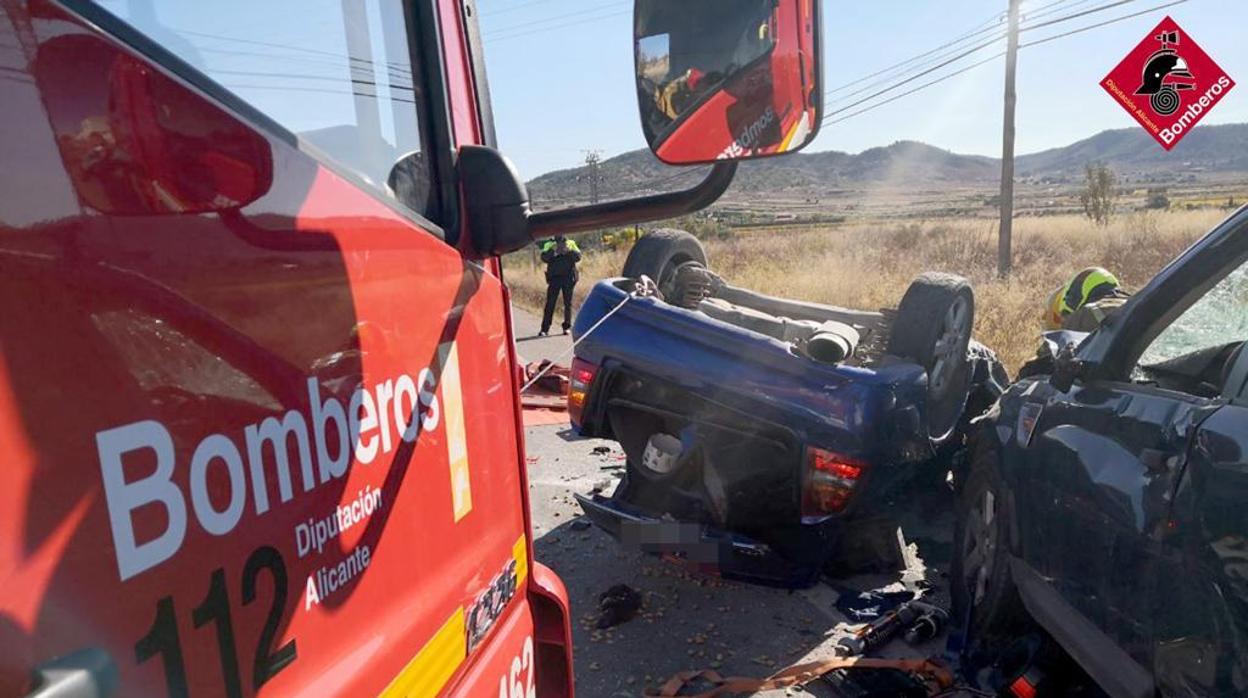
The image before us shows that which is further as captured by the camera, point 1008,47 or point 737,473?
point 1008,47

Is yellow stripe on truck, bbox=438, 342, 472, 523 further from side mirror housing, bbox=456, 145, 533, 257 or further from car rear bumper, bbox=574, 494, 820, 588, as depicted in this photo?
car rear bumper, bbox=574, 494, 820, 588

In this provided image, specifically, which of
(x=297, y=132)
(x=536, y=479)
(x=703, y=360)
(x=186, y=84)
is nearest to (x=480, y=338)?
(x=297, y=132)

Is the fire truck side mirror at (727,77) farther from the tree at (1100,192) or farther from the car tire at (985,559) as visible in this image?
the tree at (1100,192)

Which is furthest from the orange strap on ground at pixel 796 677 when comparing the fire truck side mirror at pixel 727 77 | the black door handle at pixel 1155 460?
the fire truck side mirror at pixel 727 77

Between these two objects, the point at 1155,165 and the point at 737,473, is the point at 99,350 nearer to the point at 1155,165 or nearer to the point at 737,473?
the point at 737,473

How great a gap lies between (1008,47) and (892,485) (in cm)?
1313

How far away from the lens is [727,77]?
57.0 inches

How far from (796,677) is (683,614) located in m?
0.80

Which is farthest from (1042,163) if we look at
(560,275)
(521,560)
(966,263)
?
(521,560)

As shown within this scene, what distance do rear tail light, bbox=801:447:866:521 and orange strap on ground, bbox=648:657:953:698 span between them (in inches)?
24.9

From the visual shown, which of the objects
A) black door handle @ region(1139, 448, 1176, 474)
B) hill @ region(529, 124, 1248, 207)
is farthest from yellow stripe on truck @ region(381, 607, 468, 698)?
hill @ region(529, 124, 1248, 207)

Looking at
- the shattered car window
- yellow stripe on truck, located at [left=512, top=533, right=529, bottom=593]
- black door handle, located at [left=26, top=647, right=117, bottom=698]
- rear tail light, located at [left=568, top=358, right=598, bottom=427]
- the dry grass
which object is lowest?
the dry grass

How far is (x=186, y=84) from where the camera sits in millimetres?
990

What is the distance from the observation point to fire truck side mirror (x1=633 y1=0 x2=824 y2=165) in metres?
1.43
